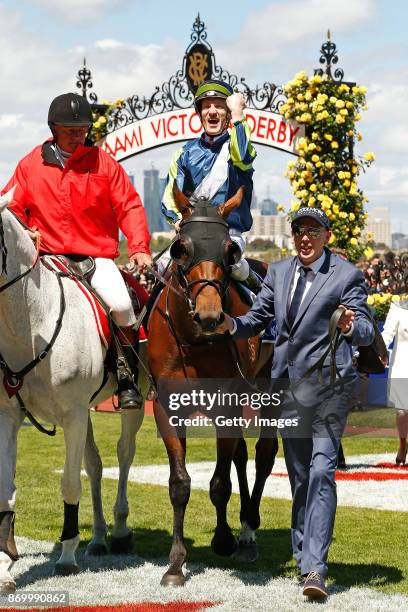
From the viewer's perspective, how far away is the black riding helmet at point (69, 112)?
7074 millimetres

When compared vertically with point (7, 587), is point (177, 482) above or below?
above

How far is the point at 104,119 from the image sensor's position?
19016 millimetres

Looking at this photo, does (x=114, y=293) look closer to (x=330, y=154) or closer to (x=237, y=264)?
(x=237, y=264)

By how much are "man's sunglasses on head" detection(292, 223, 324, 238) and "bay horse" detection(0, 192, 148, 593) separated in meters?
1.53

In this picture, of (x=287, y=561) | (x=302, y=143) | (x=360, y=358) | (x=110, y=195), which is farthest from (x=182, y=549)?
(x=302, y=143)

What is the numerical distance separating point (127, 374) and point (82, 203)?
1.20 metres

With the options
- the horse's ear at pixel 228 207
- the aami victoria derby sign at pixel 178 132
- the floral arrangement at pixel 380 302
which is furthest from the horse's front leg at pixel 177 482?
the aami victoria derby sign at pixel 178 132

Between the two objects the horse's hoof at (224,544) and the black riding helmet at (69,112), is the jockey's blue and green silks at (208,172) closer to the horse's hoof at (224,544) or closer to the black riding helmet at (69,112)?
the black riding helmet at (69,112)

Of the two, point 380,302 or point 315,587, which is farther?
point 380,302

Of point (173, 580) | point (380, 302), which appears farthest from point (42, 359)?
point (380, 302)

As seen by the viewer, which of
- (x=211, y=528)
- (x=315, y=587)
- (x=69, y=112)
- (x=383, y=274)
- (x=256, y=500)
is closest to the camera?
(x=315, y=587)

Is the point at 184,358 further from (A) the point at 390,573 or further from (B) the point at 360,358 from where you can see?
(A) the point at 390,573

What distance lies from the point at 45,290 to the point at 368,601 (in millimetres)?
2664

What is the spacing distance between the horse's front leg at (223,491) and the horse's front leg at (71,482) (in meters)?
0.91
